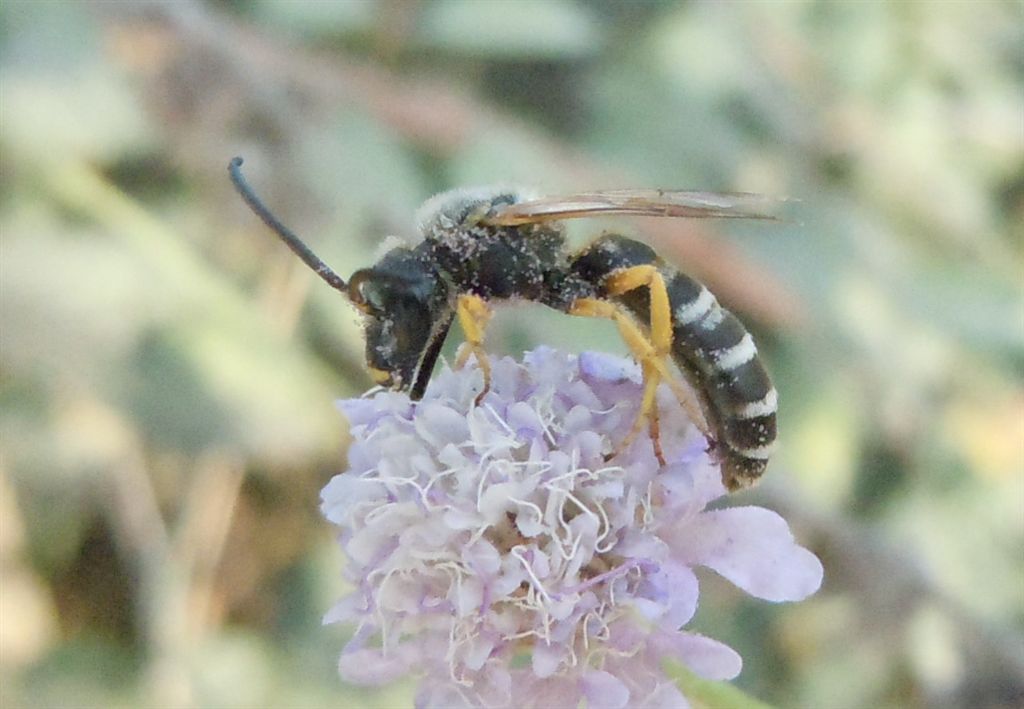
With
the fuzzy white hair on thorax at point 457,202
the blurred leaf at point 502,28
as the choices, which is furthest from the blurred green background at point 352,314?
the fuzzy white hair on thorax at point 457,202

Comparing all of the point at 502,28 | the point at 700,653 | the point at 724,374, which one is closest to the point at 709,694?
the point at 700,653

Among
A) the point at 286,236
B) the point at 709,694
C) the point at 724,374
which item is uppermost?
the point at 286,236

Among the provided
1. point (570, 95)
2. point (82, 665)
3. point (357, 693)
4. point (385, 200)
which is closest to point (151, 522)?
point (82, 665)

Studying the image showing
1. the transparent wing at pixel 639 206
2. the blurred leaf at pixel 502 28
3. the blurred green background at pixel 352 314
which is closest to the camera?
the transparent wing at pixel 639 206

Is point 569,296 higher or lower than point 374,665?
higher

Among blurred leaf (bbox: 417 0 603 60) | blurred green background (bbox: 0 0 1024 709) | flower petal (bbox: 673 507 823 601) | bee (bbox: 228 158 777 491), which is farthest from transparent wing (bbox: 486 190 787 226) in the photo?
blurred leaf (bbox: 417 0 603 60)

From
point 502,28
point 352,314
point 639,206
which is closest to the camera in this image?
point 639,206

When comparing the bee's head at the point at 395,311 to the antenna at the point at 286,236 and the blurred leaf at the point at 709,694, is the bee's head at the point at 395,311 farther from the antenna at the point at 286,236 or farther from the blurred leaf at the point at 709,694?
the blurred leaf at the point at 709,694

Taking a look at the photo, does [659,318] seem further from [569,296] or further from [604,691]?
[604,691]
